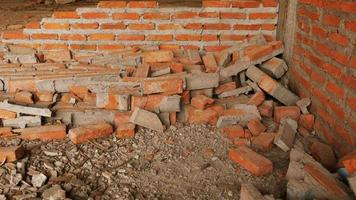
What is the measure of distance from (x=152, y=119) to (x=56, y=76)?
1.24m

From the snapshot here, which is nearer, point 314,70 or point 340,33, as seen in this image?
point 340,33

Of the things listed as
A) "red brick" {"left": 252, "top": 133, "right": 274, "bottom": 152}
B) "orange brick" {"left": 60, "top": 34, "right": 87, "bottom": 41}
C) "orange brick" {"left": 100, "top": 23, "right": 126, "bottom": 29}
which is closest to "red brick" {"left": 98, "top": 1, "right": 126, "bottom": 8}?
"orange brick" {"left": 100, "top": 23, "right": 126, "bottom": 29}

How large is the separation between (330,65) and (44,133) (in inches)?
106

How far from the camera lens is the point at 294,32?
13.8 ft

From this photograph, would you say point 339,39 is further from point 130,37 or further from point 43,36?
point 43,36

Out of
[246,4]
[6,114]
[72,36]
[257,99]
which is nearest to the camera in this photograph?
[6,114]

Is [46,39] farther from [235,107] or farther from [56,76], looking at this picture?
[235,107]

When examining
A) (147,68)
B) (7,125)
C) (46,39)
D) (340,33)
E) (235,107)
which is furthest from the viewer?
(46,39)

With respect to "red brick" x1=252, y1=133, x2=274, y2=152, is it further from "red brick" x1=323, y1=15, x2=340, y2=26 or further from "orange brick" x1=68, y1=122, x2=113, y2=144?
"orange brick" x1=68, y1=122, x2=113, y2=144

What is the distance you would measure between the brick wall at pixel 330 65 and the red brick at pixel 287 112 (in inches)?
6.8

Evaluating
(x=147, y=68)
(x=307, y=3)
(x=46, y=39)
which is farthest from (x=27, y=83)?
(x=307, y=3)

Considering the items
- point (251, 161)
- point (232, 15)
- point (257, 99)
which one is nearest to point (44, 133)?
point (251, 161)

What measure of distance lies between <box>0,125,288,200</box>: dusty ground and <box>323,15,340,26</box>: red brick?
123 centimetres

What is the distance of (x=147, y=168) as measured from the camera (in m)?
3.10
